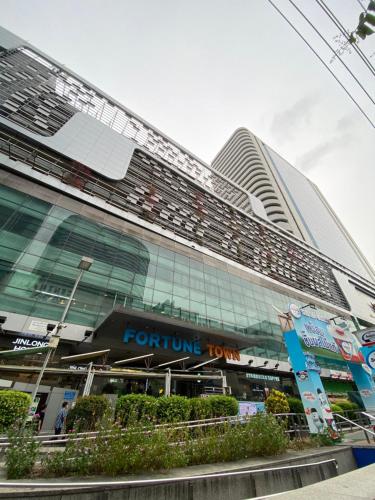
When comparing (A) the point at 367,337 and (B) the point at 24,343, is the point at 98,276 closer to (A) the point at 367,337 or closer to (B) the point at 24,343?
(B) the point at 24,343

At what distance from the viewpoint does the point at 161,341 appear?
628 inches

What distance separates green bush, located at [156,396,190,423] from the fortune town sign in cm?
646

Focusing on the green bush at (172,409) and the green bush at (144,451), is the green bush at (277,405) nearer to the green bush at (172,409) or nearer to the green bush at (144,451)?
the green bush at (172,409)

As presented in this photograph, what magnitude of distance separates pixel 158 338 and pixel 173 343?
3.86 feet

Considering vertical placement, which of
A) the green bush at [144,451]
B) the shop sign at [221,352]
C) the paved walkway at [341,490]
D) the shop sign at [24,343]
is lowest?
the paved walkway at [341,490]

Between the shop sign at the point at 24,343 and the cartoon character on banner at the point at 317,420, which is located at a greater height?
the shop sign at the point at 24,343

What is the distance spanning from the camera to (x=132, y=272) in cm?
1922

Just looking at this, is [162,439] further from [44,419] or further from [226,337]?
[226,337]

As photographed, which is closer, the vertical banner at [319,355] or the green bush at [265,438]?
the green bush at [265,438]

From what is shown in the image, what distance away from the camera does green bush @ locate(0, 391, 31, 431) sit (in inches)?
272

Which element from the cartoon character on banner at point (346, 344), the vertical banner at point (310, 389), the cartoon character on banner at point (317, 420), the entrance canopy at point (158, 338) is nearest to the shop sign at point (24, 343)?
the entrance canopy at point (158, 338)

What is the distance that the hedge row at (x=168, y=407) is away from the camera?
8.33 m

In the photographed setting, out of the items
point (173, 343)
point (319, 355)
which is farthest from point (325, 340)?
point (173, 343)

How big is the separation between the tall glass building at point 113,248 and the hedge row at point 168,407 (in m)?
4.86
